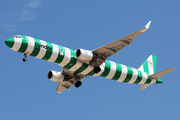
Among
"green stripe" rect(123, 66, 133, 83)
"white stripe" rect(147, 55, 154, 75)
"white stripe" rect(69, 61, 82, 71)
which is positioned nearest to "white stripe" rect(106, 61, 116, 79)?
"green stripe" rect(123, 66, 133, 83)

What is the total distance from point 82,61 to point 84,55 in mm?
1499

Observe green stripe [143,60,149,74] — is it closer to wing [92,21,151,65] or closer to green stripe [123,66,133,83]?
green stripe [123,66,133,83]

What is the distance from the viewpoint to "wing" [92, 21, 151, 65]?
47.7 m

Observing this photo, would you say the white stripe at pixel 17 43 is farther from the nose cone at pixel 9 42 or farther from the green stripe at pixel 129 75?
the green stripe at pixel 129 75

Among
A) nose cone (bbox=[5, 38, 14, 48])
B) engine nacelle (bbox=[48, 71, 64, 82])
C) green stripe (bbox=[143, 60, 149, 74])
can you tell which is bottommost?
engine nacelle (bbox=[48, 71, 64, 82])

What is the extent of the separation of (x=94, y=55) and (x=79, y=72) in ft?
11.6

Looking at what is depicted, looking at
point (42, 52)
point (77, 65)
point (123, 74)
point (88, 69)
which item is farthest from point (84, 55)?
point (123, 74)

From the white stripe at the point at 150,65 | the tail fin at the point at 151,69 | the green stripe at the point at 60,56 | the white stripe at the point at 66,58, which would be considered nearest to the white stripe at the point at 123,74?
the tail fin at the point at 151,69

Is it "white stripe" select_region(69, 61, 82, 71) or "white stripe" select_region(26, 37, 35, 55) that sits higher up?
"white stripe" select_region(26, 37, 35, 55)

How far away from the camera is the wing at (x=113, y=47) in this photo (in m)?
47.7

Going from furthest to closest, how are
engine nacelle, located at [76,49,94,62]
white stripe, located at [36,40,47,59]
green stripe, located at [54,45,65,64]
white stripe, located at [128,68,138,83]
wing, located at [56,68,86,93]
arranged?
white stripe, located at [128,68,138,83] < wing, located at [56,68,86,93] < green stripe, located at [54,45,65,64] < engine nacelle, located at [76,49,94,62] < white stripe, located at [36,40,47,59]

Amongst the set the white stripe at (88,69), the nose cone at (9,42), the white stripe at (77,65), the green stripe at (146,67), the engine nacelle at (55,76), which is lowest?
the white stripe at (88,69)

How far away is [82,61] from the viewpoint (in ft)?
165

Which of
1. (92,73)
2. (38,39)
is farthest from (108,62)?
(38,39)
